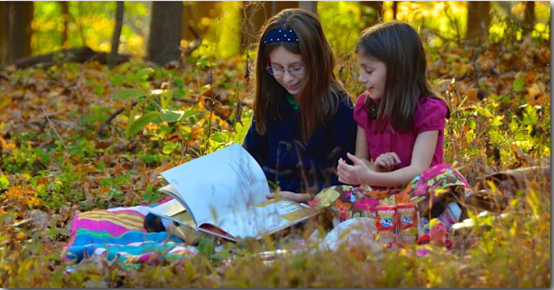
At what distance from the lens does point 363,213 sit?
3805mm

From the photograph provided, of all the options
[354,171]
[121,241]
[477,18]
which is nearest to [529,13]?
[477,18]

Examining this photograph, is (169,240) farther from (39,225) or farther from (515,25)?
(515,25)

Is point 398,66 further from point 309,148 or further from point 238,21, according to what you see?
point 238,21

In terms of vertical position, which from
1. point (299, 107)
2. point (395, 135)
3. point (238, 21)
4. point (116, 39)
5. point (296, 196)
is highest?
point (238, 21)

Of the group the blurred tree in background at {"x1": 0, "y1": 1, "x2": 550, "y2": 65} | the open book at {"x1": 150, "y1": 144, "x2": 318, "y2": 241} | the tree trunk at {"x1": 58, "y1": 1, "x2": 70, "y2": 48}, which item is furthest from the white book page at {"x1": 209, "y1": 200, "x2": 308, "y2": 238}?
the tree trunk at {"x1": 58, "y1": 1, "x2": 70, "y2": 48}

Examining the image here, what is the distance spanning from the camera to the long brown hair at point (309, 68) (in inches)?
167

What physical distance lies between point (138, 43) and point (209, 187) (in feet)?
69.0

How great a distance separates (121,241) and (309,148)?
1084 mm

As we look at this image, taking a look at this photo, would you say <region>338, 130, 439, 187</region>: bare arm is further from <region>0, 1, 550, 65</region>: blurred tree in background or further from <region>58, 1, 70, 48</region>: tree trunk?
<region>58, 1, 70, 48</region>: tree trunk

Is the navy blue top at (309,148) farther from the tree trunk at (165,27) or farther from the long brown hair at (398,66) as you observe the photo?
the tree trunk at (165,27)

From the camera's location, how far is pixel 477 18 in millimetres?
9734

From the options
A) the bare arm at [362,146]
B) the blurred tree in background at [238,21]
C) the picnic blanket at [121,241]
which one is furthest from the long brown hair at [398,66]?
the picnic blanket at [121,241]

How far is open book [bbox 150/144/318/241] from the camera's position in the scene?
3.72m

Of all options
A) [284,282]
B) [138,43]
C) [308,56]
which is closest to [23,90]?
[308,56]
